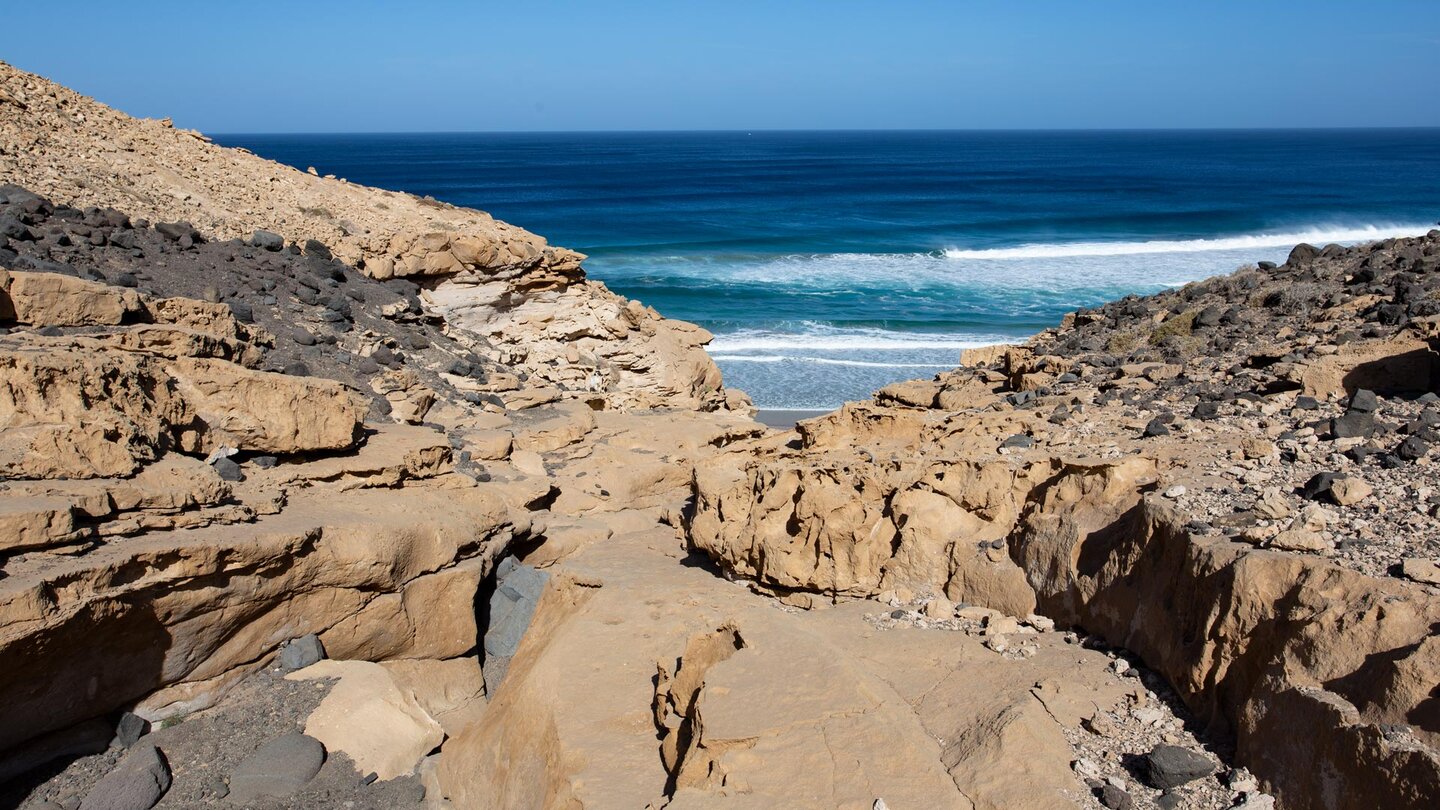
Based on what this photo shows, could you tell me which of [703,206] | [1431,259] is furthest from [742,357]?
[703,206]

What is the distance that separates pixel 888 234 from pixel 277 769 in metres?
46.3

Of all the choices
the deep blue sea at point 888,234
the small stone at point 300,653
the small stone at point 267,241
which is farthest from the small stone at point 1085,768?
the deep blue sea at point 888,234

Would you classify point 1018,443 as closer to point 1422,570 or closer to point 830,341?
point 1422,570

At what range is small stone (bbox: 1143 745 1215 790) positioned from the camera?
15.5 ft

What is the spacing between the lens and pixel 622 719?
6059mm

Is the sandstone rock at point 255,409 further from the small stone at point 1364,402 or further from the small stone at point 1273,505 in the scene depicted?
the small stone at point 1364,402

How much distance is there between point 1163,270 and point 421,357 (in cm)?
3542

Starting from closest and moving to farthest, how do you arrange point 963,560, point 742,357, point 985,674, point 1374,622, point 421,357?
1. point 1374,622
2. point 985,674
3. point 963,560
4. point 421,357
5. point 742,357

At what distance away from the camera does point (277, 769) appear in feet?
20.7

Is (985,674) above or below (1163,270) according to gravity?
above

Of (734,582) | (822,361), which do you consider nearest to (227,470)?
(734,582)

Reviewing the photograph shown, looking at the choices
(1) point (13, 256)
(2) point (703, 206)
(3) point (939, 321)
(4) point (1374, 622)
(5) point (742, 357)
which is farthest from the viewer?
(2) point (703, 206)

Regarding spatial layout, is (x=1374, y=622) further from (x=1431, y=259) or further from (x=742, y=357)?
(x=742, y=357)

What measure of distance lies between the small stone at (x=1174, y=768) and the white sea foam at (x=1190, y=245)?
40947 millimetres
